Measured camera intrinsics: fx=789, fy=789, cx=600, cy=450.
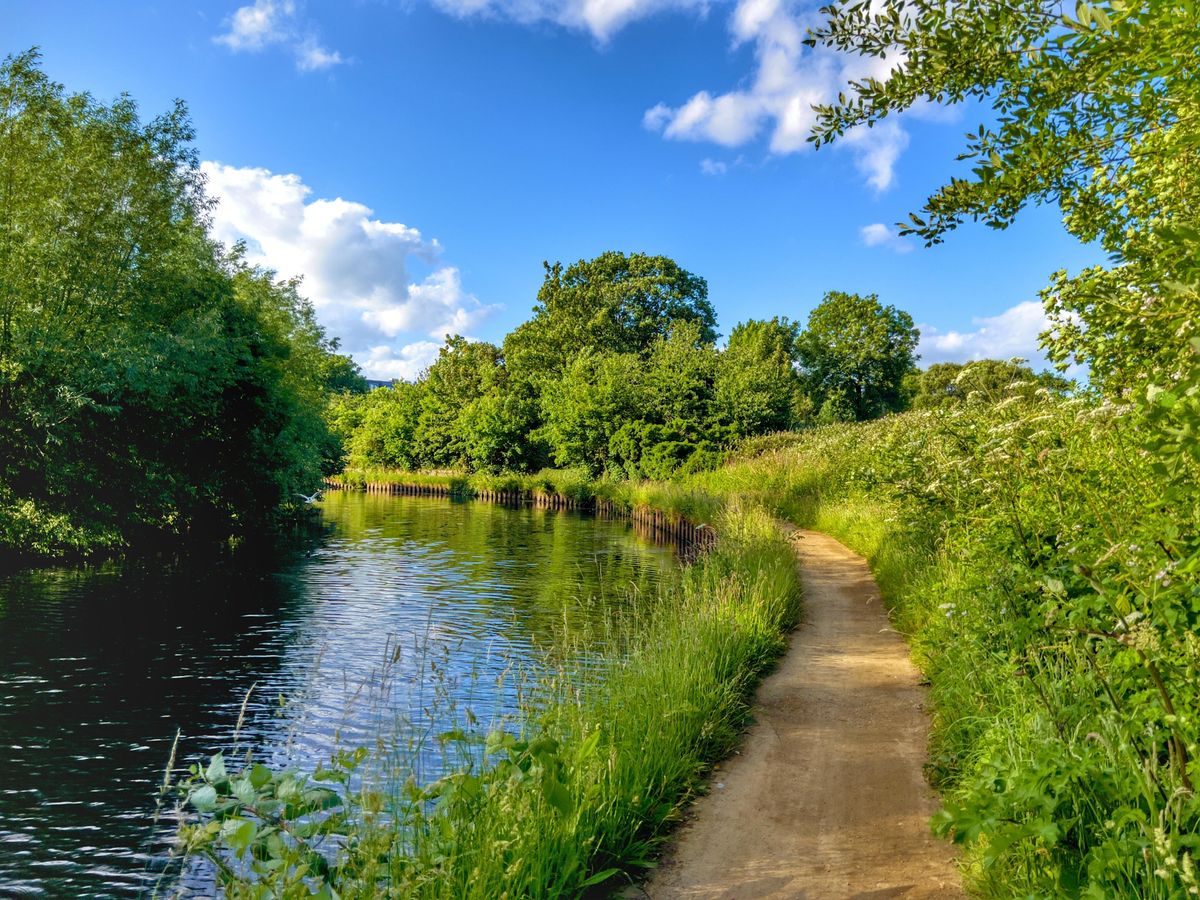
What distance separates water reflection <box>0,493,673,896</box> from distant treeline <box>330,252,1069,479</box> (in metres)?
15.9

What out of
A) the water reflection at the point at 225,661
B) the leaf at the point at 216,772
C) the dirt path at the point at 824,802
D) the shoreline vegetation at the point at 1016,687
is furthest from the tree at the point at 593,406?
the leaf at the point at 216,772

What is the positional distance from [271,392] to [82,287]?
6906mm

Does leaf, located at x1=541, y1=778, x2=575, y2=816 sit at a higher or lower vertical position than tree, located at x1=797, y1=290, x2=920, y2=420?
lower

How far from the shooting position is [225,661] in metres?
11.4

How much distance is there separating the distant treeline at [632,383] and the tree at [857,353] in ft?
0.33

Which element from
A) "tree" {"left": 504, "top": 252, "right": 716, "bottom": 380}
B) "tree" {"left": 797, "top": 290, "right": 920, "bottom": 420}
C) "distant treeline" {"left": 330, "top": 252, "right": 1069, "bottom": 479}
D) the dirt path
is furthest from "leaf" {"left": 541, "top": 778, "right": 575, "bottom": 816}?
"tree" {"left": 797, "top": 290, "right": 920, "bottom": 420}

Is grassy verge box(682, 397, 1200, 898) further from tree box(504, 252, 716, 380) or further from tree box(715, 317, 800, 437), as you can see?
tree box(504, 252, 716, 380)

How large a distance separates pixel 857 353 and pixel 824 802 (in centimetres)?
5947

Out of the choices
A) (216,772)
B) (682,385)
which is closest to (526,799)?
(216,772)

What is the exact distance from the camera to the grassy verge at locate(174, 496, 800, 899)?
2.92 meters

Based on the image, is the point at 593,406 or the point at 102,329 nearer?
the point at 102,329

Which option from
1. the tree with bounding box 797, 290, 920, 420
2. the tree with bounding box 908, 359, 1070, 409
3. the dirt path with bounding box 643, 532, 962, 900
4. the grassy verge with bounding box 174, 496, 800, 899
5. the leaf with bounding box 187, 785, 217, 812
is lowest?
the dirt path with bounding box 643, 532, 962, 900

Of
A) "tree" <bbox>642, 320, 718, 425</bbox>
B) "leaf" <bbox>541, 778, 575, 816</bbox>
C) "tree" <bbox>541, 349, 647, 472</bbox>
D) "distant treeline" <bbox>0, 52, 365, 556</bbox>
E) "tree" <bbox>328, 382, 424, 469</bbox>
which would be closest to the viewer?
"leaf" <bbox>541, 778, 575, 816</bbox>

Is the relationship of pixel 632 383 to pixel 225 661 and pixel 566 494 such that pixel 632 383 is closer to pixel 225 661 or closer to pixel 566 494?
pixel 566 494
